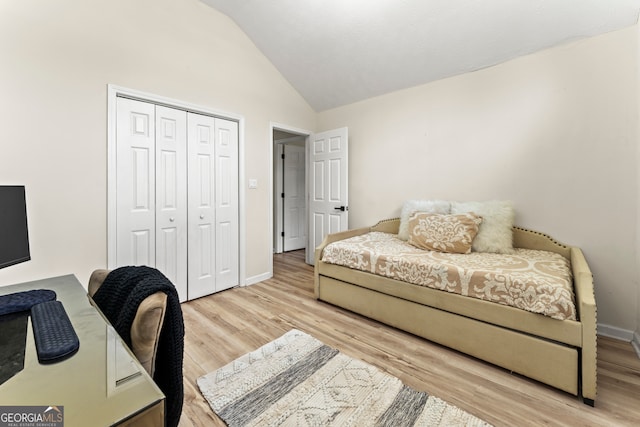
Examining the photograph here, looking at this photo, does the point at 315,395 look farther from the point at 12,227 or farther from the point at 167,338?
the point at 12,227

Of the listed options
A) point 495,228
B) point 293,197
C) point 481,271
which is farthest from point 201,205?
point 495,228

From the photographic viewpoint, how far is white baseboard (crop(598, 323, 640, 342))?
2055 mm

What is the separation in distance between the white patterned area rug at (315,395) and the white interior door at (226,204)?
4.55ft

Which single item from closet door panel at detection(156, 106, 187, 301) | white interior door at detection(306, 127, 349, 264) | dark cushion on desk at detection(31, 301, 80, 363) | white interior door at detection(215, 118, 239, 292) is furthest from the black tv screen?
white interior door at detection(306, 127, 349, 264)

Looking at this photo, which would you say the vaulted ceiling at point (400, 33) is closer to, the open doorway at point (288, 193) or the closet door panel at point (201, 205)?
the closet door panel at point (201, 205)

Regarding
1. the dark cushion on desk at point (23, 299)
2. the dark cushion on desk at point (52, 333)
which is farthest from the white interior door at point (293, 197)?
the dark cushion on desk at point (52, 333)

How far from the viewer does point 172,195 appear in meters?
2.58

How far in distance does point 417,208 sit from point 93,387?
9.59ft

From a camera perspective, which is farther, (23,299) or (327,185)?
(327,185)

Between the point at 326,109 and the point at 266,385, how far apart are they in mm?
3537

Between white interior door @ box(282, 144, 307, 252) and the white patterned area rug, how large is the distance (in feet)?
11.0

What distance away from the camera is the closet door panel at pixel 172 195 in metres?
2.49

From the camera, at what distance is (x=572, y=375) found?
4.75 ft

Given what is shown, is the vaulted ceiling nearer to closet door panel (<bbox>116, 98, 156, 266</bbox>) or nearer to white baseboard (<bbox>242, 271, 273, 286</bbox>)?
closet door panel (<bbox>116, 98, 156, 266</bbox>)
